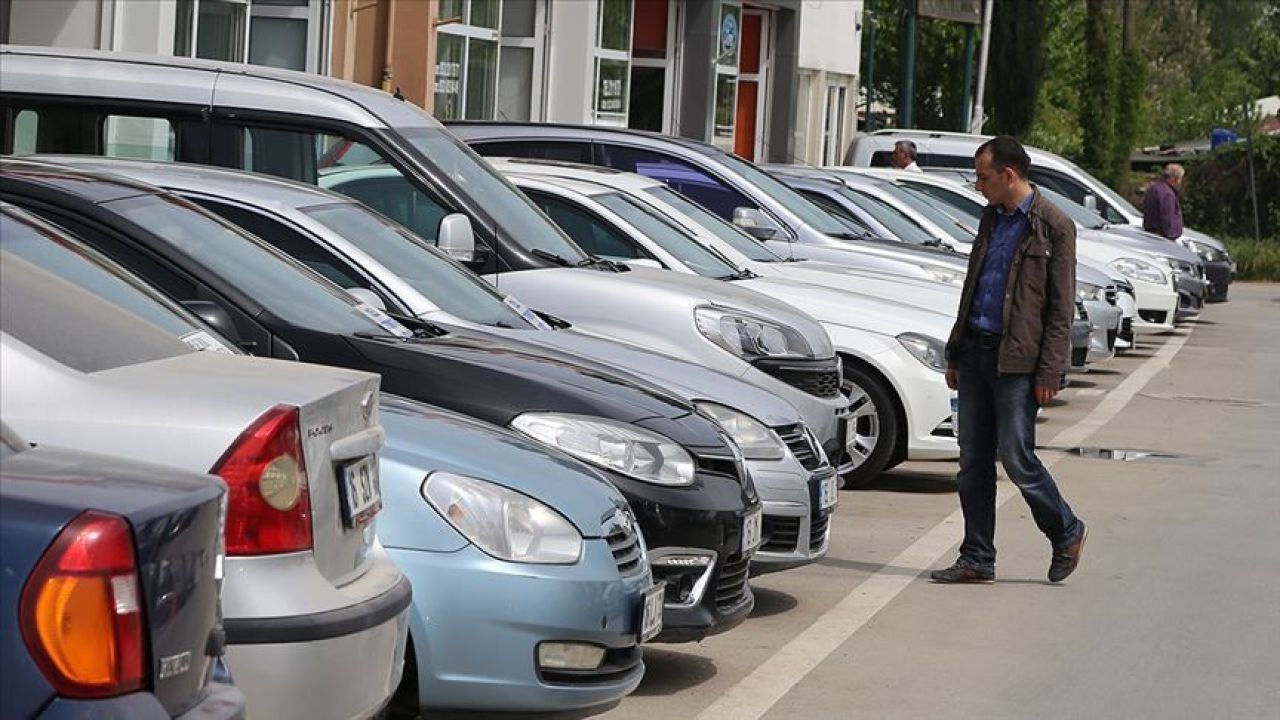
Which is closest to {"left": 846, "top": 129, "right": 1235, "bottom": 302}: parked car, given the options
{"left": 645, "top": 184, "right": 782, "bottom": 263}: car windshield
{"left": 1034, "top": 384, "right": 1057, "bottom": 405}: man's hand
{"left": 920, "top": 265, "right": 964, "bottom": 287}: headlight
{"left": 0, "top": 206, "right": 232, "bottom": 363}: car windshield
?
{"left": 920, "top": 265, "right": 964, "bottom": 287}: headlight

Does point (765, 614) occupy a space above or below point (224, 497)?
below

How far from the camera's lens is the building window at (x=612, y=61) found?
104ft

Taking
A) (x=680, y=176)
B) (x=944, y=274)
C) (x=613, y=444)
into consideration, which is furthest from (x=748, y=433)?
(x=944, y=274)

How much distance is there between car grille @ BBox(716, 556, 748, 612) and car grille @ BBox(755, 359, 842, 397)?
3.31 metres

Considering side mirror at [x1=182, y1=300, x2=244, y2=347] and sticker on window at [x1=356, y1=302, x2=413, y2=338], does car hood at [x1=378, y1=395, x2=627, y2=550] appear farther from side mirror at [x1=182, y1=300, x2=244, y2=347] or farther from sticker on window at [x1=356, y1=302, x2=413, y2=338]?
sticker on window at [x1=356, y1=302, x2=413, y2=338]

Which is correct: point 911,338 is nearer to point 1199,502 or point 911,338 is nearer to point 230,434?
point 1199,502

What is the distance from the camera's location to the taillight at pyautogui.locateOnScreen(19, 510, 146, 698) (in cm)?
317

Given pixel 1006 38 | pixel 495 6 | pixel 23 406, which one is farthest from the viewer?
pixel 1006 38

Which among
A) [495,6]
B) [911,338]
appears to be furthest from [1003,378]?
[495,6]

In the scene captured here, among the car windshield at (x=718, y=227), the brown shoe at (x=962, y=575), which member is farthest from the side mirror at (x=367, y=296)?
the car windshield at (x=718, y=227)

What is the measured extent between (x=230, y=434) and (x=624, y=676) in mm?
2056

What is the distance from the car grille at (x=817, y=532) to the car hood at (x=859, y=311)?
12.6 ft

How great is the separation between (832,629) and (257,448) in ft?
14.7

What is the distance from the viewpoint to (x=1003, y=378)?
30.6 feet
